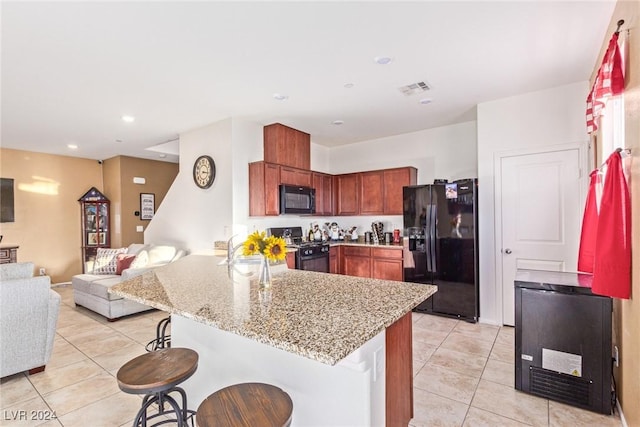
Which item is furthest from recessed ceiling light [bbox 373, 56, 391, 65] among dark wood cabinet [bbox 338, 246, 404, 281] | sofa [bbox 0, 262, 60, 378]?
sofa [bbox 0, 262, 60, 378]

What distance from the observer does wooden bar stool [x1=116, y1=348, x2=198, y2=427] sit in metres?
1.37

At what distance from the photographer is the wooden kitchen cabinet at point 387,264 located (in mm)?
4566

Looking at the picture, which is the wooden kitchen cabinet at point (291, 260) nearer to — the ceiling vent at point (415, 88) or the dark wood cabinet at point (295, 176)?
the dark wood cabinet at point (295, 176)

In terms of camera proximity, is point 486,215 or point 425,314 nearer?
point 486,215

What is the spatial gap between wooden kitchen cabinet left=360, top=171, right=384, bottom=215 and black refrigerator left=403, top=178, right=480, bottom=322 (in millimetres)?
Result: 850

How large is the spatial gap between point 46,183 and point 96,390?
17.9ft

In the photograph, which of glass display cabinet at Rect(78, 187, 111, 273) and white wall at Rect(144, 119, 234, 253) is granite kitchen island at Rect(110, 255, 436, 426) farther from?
glass display cabinet at Rect(78, 187, 111, 273)

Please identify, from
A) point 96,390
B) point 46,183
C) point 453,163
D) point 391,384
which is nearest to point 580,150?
point 453,163

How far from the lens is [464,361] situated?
2.82m

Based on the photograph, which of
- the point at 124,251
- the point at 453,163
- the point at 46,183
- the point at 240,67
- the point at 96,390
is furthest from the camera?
the point at 46,183

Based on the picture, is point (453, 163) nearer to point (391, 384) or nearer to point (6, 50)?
point (391, 384)

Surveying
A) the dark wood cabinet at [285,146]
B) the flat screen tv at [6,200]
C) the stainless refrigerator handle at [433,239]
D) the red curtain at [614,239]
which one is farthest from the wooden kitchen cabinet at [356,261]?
the flat screen tv at [6,200]

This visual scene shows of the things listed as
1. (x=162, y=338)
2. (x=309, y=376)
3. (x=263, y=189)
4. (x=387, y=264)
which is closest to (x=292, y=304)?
(x=309, y=376)

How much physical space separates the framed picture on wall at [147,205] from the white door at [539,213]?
678 cm
